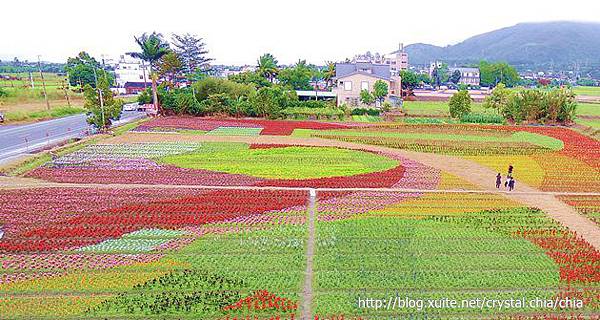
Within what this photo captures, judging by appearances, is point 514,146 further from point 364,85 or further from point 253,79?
point 253,79

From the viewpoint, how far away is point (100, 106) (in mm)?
43062

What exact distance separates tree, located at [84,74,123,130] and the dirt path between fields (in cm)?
261

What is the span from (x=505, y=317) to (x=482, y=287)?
6.03 ft

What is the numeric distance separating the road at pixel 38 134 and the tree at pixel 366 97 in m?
32.5

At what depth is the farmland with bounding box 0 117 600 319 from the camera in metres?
15.0

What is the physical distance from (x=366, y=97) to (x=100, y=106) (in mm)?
37840

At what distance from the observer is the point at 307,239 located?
19.7 m

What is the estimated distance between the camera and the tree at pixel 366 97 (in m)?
66.1

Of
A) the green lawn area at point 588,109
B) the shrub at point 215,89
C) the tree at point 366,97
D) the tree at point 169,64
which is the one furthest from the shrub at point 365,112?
the green lawn area at point 588,109

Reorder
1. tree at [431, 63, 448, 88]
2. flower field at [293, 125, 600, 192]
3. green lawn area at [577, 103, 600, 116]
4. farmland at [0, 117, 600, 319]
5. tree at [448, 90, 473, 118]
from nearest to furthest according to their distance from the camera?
farmland at [0, 117, 600, 319] < flower field at [293, 125, 600, 192] < tree at [448, 90, 473, 118] < green lawn area at [577, 103, 600, 116] < tree at [431, 63, 448, 88]

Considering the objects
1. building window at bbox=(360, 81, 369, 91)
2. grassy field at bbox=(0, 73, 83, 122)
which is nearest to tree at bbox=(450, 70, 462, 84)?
building window at bbox=(360, 81, 369, 91)

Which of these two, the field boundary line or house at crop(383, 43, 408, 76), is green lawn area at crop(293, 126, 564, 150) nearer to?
the field boundary line

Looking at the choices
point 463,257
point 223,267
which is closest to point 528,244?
point 463,257

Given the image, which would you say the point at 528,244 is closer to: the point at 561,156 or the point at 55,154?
the point at 561,156
